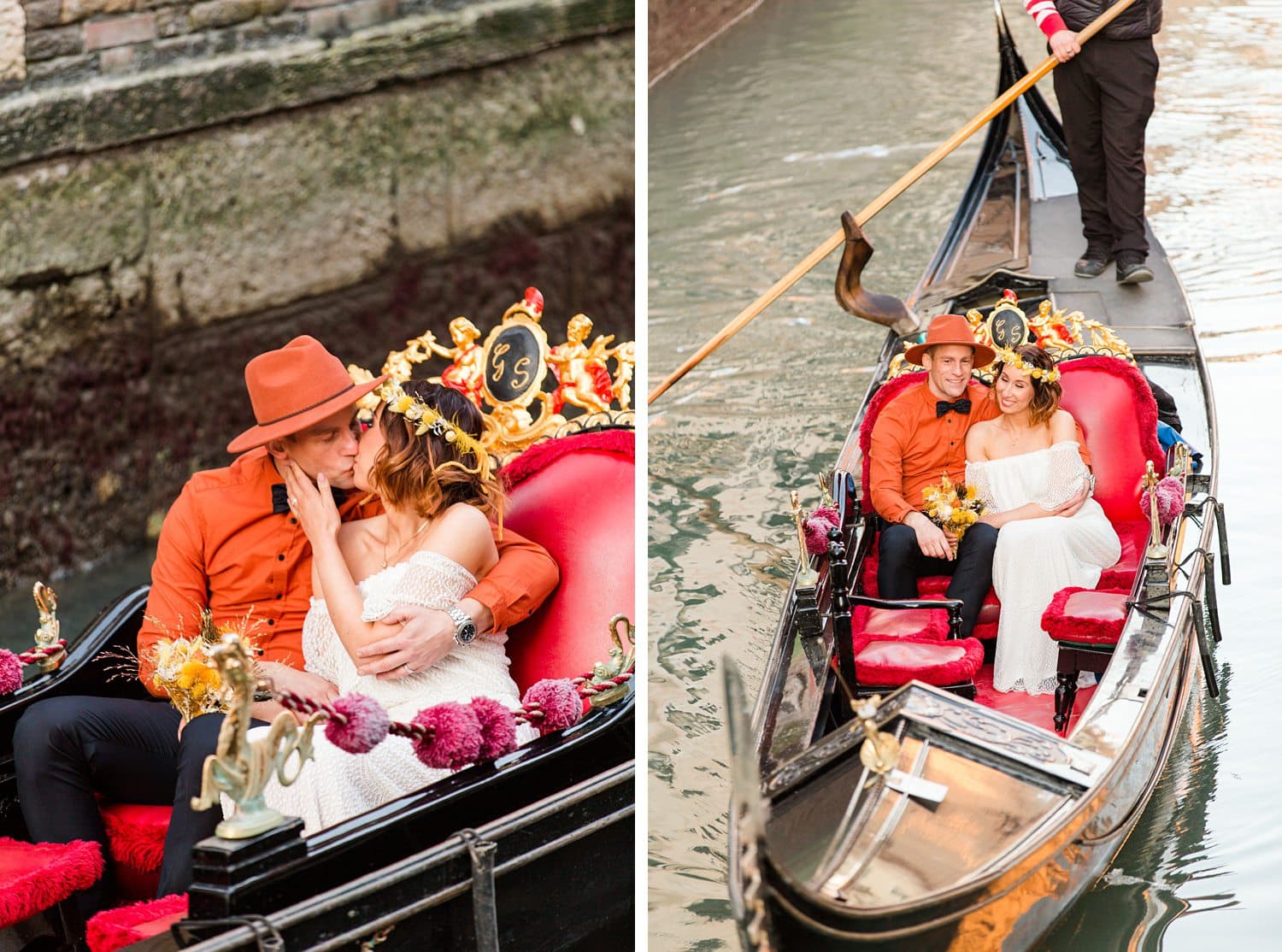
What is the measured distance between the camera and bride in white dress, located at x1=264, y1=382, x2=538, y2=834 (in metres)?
1.99

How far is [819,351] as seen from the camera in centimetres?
505

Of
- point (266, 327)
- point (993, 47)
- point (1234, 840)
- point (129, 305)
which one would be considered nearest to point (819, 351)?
point (266, 327)

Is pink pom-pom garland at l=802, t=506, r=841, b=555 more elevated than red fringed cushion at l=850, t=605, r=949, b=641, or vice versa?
pink pom-pom garland at l=802, t=506, r=841, b=555

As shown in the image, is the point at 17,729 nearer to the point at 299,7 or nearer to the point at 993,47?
the point at 299,7

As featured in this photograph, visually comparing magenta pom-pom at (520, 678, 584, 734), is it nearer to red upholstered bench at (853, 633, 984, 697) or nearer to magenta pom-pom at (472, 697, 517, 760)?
magenta pom-pom at (472, 697, 517, 760)

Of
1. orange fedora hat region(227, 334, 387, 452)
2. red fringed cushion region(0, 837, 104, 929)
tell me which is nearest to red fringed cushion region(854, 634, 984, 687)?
orange fedora hat region(227, 334, 387, 452)

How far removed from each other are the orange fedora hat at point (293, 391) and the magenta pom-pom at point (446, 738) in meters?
0.47

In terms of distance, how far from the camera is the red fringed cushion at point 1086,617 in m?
2.27

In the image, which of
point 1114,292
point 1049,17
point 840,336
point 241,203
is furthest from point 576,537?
point 840,336

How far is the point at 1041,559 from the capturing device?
2459 mm

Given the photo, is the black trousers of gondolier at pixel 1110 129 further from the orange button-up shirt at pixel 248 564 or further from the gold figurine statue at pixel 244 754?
the gold figurine statue at pixel 244 754

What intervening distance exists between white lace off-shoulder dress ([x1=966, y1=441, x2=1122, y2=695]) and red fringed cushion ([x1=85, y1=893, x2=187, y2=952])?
1.32m

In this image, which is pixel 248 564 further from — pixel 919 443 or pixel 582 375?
pixel 919 443

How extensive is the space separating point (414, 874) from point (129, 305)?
3.29 metres
